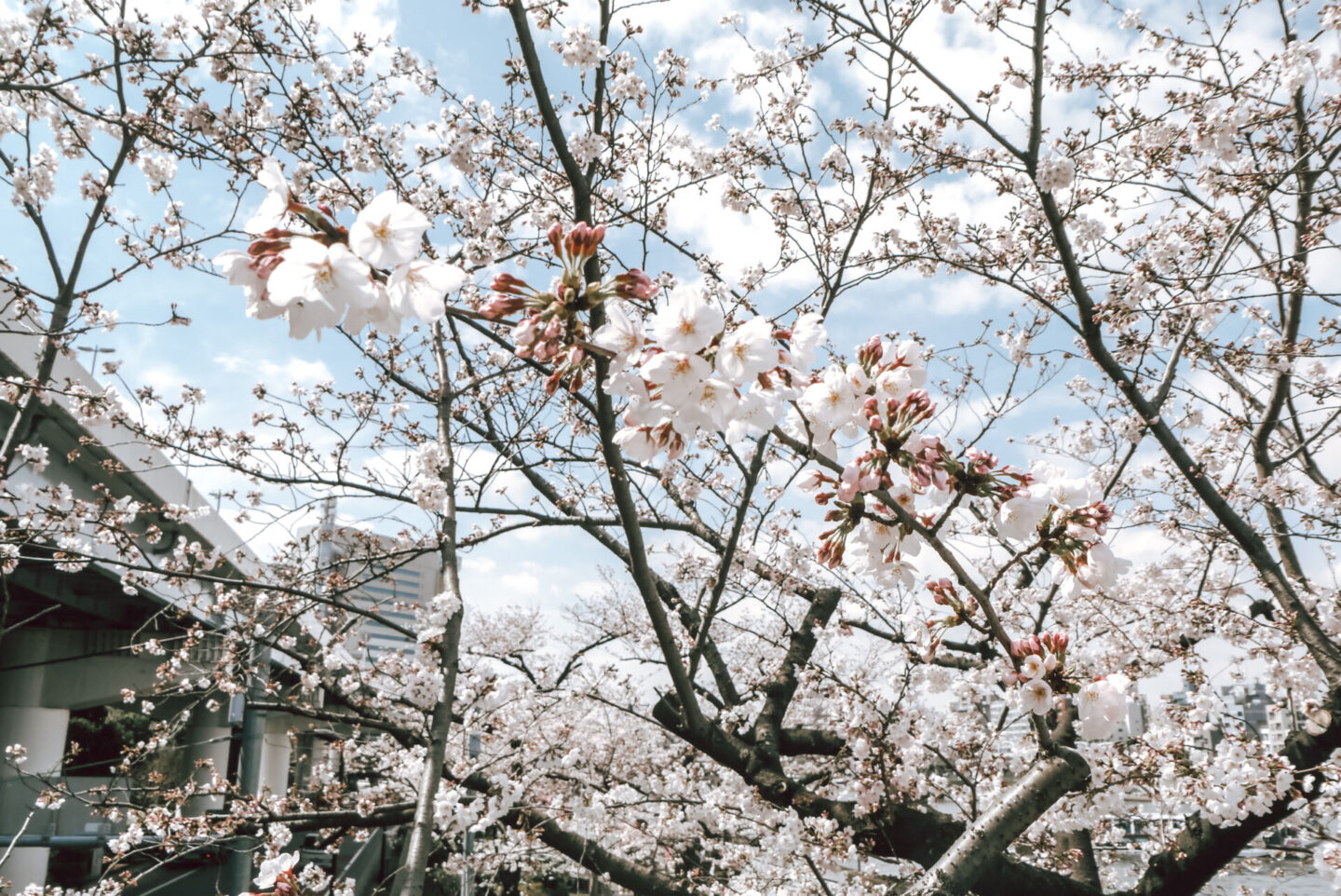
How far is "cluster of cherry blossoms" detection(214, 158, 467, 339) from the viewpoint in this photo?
1.11m

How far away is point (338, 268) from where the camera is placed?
1110 millimetres

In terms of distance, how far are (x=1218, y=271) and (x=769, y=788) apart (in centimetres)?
437

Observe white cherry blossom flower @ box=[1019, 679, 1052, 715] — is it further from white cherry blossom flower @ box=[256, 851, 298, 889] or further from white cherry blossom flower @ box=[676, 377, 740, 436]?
white cherry blossom flower @ box=[256, 851, 298, 889]

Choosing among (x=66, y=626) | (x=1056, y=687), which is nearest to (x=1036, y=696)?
(x=1056, y=687)

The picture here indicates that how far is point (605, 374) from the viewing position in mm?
1435

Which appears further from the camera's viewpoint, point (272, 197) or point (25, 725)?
point (25, 725)

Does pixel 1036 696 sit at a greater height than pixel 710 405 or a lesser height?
lesser

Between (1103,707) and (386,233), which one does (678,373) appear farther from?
(1103,707)

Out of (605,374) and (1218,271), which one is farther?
(1218,271)

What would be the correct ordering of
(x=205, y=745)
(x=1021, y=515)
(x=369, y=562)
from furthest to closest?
(x=205, y=745) < (x=369, y=562) < (x=1021, y=515)

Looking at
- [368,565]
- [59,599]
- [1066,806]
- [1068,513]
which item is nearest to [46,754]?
[59,599]

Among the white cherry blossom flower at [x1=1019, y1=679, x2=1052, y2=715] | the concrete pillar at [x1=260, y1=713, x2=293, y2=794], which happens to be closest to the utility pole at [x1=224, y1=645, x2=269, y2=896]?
the white cherry blossom flower at [x1=1019, y1=679, x2=1052, y2=715]

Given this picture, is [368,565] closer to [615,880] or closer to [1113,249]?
[615,880]

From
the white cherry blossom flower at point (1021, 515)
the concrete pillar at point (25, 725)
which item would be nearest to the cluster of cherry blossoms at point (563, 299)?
the white cherry blossom flower at point (1021, 515)
